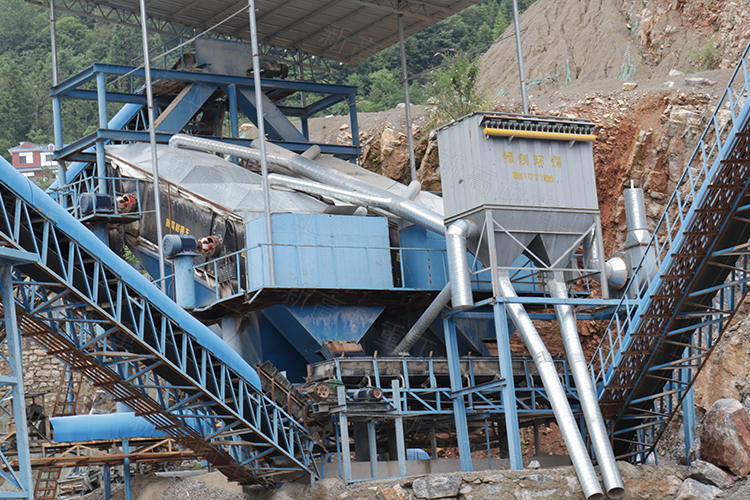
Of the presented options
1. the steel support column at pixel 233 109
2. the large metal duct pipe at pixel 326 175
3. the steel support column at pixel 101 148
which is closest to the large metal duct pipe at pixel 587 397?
the large metal duct pipe at pixel 326 175

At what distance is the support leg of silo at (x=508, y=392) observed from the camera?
779 inches

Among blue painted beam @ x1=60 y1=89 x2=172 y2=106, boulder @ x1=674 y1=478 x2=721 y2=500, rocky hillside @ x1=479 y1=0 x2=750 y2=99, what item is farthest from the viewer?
rocky hillside @ x1=479 y1=0 x2=750 y2=99

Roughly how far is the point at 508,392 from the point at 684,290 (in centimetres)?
428

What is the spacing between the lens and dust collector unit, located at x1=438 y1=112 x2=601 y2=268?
69.8 ft

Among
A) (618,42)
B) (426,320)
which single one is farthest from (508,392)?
(618,42)

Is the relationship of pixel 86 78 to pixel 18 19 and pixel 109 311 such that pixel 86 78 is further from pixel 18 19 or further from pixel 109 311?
pixel 18 19

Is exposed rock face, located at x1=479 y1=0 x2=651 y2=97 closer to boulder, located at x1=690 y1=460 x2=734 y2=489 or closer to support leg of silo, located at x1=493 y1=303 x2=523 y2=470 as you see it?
support leg of silo, located at x1=493 y1=303 x2=523 y2=470

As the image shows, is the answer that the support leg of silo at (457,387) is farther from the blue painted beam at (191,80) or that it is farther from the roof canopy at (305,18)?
the roof canopy at (305,18)

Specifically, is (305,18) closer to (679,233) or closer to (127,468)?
(127,468)

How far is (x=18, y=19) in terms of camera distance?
88.6 m

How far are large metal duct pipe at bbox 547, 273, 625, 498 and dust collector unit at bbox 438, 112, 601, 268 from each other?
118 centimetres

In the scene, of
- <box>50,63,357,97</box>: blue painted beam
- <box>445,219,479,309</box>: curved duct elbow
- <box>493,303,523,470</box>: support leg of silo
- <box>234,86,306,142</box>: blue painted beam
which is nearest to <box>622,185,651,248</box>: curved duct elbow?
<box>493,303,523,470</box>: support leg of silo

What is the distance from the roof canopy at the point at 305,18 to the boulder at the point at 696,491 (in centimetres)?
1863

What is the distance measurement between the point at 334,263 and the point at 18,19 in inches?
3031
